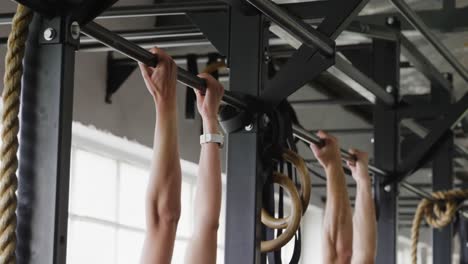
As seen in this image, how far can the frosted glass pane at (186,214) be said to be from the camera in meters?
6.00

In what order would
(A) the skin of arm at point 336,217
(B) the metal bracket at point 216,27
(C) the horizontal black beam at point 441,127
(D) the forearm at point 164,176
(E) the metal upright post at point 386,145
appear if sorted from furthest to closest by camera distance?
(C) the horizontal black beam at point 441,127, (E) the metal upright post at point 386,145, (A) the skin of arm at point 336,217, (B) the metal bracket at point 216,27, (D) the forearm at point 164,176

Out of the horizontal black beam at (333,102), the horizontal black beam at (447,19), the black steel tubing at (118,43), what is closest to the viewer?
the black steel tubing at (118,43)

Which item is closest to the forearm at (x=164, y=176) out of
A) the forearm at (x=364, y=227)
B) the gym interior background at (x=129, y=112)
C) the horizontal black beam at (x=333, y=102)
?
the gym interior background at (x=129, y=112)

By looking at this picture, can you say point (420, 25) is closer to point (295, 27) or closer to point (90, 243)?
point (295, 27)

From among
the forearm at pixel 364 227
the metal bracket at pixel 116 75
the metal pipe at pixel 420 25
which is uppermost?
the metal pipe at pixel 420 25

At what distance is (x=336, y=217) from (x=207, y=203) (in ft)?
3.03

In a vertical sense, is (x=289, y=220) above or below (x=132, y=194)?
below

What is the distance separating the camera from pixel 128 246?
538 cm

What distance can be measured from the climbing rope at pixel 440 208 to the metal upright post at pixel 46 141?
3.26m

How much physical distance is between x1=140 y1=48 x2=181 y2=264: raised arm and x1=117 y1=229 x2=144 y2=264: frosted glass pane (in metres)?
3.04

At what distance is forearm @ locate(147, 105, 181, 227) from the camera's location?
2.19m

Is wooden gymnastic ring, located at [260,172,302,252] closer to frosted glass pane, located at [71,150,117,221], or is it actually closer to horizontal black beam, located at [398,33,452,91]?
horizontal black beam, located at [398,33,452,91]

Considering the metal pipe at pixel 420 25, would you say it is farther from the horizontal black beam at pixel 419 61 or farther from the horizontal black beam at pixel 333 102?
the horizontal black beam at pixel 333 102

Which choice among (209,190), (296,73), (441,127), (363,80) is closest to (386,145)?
(441,127)
